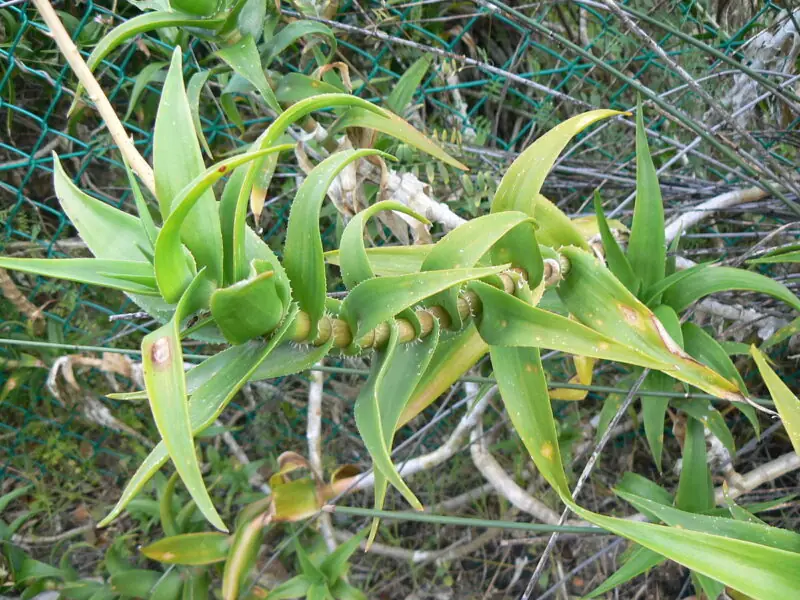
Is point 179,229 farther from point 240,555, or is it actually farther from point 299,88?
point 240,555

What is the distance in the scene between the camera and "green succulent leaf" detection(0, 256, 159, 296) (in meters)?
0.43

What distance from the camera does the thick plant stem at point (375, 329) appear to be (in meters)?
0.51

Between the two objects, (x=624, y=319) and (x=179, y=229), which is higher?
(x=179, y=229)

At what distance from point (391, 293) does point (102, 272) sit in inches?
8.1

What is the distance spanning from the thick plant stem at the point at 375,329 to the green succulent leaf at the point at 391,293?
0.01 m

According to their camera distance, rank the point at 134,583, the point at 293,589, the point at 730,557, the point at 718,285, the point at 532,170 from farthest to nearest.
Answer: the point at 134,583, the point at 293,589, the point at 718,285, the point at 532,170, the point at 730,557

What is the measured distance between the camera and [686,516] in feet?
2.13

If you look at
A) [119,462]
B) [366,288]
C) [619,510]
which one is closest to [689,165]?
[619,510]

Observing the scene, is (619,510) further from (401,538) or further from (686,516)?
(686,516)

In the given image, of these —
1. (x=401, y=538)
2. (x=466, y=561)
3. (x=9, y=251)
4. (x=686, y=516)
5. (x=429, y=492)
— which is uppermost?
(x=686, y=516)

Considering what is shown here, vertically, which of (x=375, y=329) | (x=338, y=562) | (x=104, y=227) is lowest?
(x=338, y=562)

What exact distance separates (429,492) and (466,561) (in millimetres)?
240

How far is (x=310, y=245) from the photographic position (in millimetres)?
503

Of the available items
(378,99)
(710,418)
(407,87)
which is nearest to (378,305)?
(710,418)
